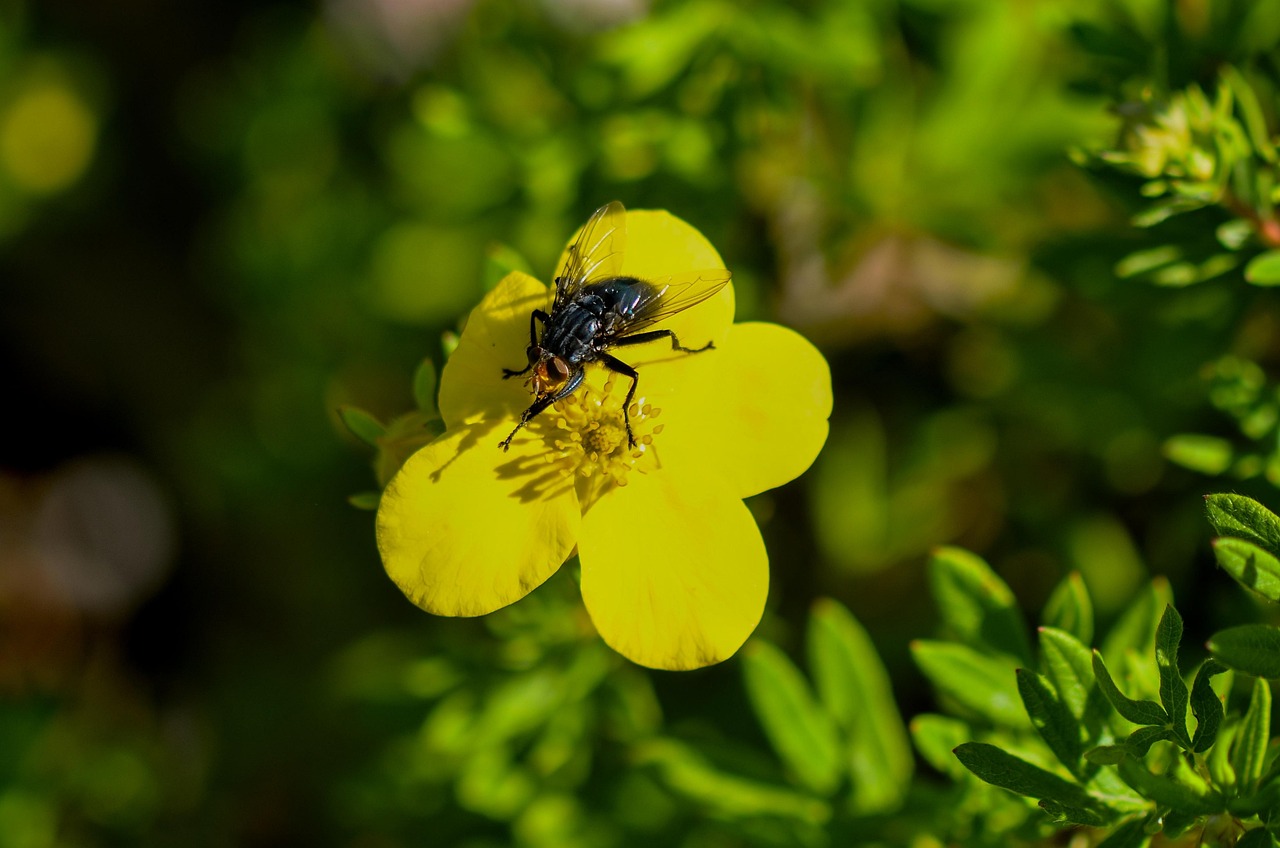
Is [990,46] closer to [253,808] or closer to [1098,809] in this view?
[1098,809]

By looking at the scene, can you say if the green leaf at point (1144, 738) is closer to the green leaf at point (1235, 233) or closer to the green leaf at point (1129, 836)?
the green leaf at point (1129, 836)

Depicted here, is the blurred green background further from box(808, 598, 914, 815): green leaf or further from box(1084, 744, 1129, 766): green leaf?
box(1084, 744, 1129, 766): green leaf

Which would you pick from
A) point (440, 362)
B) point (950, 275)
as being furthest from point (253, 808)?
point (950, 275)

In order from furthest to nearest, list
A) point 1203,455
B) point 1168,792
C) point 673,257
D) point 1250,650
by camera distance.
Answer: point 1203,455 < point 673,257 < point 1168,792 < point 1250,650

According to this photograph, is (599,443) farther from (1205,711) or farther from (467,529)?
(1205,711)

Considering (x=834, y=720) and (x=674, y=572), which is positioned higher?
(x=674, y=572)

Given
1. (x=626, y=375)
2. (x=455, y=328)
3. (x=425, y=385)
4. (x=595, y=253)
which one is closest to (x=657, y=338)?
(x=626, y=375)

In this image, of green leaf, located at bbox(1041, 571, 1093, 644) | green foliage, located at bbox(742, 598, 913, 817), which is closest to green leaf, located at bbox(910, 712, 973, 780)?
green leaf, located at bbox(1041, 571, 1093, 644)
